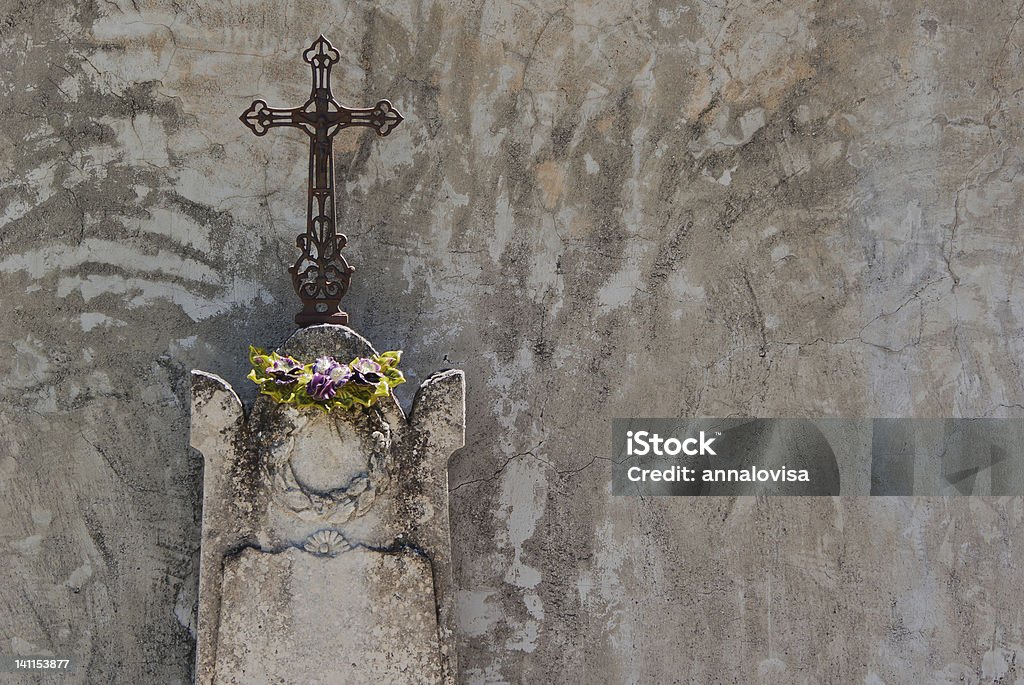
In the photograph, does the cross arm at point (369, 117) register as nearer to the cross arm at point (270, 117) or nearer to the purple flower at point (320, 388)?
the cross arm at point (270, 117)

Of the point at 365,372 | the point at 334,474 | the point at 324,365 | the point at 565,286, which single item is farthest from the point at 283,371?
the point at 565,286

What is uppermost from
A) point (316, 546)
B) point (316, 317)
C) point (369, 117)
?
point (369, 117)

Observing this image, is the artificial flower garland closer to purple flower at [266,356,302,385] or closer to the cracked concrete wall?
purple flower at [266,356,302,385]

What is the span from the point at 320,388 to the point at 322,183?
658 millimetres

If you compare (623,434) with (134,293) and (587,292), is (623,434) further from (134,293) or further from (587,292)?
(134,293)

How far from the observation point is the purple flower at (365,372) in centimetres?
310

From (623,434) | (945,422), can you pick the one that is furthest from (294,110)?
(945,422)

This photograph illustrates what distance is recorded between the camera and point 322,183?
3.33m

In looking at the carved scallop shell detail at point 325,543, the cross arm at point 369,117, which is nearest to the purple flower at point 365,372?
the carved scallop shell detail at point 325,543

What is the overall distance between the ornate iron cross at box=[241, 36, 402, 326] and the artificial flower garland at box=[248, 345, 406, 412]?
23 cm

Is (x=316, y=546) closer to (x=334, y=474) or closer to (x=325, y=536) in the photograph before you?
(x=325, y=536)

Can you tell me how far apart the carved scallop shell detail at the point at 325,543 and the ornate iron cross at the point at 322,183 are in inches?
24.3

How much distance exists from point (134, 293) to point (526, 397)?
1337mm

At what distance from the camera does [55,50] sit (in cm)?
369
